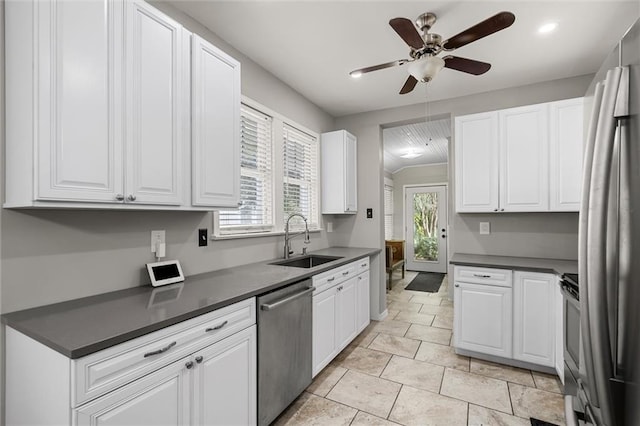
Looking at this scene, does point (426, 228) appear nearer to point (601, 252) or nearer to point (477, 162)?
point (477, 162)

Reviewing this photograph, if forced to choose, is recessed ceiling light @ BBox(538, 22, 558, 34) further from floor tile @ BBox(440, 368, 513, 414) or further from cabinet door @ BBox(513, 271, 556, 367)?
floor tile @ BBox(440, 368, 513, 414)

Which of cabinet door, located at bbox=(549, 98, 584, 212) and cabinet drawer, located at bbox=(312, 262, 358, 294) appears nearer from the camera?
cabinet drawer, located at bbox=(312, 262, 358, 294)

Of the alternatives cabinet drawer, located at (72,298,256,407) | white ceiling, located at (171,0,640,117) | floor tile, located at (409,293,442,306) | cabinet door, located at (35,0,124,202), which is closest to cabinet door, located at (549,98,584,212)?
white ceiling, located at (171,0,640,117)

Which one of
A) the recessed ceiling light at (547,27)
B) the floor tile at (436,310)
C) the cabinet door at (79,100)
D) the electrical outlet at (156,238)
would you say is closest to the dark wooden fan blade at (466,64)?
the recessed ceiling light at (547,27)

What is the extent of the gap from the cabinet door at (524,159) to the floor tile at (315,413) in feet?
7.70

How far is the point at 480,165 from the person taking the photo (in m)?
3.07

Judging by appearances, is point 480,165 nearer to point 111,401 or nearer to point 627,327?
point 627,327

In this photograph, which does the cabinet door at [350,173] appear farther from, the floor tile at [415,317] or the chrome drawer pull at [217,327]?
the chrome drawer pull at [217,327]

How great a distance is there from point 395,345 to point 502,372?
0.94 metres

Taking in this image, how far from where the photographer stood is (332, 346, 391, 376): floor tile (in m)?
2.65

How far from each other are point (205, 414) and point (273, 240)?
1.66 meters

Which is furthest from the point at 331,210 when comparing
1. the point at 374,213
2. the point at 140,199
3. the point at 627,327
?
the point at 627,327

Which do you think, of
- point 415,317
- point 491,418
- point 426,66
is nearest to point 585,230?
point 426,66

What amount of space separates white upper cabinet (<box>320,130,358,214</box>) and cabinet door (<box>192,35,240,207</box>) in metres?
1.79
